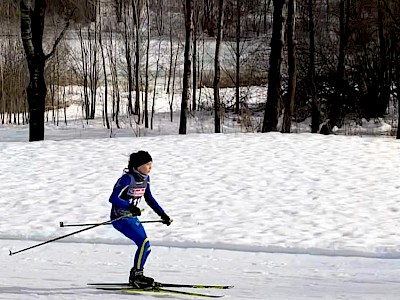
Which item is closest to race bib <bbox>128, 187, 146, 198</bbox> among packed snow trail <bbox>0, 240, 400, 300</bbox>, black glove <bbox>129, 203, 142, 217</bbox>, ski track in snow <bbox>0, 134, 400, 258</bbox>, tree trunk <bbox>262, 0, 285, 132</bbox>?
black glove <bbox>129, 203, 142, 217</bbox>

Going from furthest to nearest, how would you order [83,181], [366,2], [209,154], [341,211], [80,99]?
[80,99]
[366,2]
[209,154]
[83,181]
[341,211]

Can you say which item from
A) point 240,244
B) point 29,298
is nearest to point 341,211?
point 240,244

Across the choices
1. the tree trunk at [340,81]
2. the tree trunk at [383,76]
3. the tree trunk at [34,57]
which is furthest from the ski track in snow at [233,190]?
the tree trunk at [383,76]

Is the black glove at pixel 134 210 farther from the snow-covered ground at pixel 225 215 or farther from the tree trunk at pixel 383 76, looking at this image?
the tree trunk at pixel 383 76

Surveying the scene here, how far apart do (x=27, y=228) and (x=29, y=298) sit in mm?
3719

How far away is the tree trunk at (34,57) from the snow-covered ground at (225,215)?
1.89 metres

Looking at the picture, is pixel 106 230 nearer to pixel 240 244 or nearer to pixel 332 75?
pixel 240 244

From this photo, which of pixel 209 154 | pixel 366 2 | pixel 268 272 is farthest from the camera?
pixel 366 2

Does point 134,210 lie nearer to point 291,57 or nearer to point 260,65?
point 291,57

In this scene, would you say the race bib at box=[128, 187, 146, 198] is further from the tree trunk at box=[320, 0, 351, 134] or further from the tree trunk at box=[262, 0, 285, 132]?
the tree trunk at box=[320, 0, 351, 134]

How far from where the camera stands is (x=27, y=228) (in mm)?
10125

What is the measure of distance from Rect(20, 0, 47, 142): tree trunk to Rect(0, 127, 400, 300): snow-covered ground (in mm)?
1890

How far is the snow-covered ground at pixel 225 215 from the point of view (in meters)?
7.46

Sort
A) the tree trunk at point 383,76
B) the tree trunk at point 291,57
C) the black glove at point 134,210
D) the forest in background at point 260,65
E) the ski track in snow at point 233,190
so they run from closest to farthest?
1. the black glove at point 134,210
2. the ski track in snow at point 233,190
3. the tree trunk at point 291,57
4. the forest in background at point 260,65
5. the tree trunk at point 383,76
